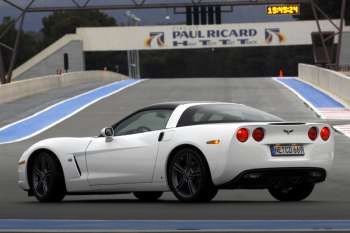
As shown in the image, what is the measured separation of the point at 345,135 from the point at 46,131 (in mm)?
8966

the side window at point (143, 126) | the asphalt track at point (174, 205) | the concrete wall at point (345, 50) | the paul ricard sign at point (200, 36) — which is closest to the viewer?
the asphalt track at point (174, 205)

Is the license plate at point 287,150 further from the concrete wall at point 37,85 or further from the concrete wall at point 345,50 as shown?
the concrete wall at point 345,50

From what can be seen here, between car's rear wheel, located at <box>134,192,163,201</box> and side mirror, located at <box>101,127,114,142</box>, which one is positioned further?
car's rear wheel, located at <box>134,192,163,201</box>

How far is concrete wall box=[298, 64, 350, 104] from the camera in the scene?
39688 millimetres

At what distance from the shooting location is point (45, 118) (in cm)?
3447

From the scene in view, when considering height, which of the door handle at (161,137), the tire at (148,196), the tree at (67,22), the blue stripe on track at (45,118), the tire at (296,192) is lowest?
the blue stripe on track at (45,118)

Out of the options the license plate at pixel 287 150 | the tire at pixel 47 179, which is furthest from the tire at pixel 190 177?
the tire at pixel 47 179

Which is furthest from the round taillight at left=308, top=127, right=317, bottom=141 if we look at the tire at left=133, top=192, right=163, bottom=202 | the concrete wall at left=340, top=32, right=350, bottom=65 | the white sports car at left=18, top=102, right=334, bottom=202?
the concrete wall at left=340, top=32, right=350, bottom=65

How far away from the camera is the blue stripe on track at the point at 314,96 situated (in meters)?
37.9

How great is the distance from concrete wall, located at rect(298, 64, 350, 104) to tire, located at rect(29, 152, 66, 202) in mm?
26976

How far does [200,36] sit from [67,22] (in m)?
80.0

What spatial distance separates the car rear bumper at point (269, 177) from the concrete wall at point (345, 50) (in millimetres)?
82741

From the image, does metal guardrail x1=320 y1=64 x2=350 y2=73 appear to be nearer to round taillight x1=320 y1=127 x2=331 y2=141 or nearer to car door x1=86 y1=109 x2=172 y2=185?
car door x1=86 y1=109 x2=172 y2=185

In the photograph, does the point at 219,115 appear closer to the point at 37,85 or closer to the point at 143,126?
the point at 143,126
